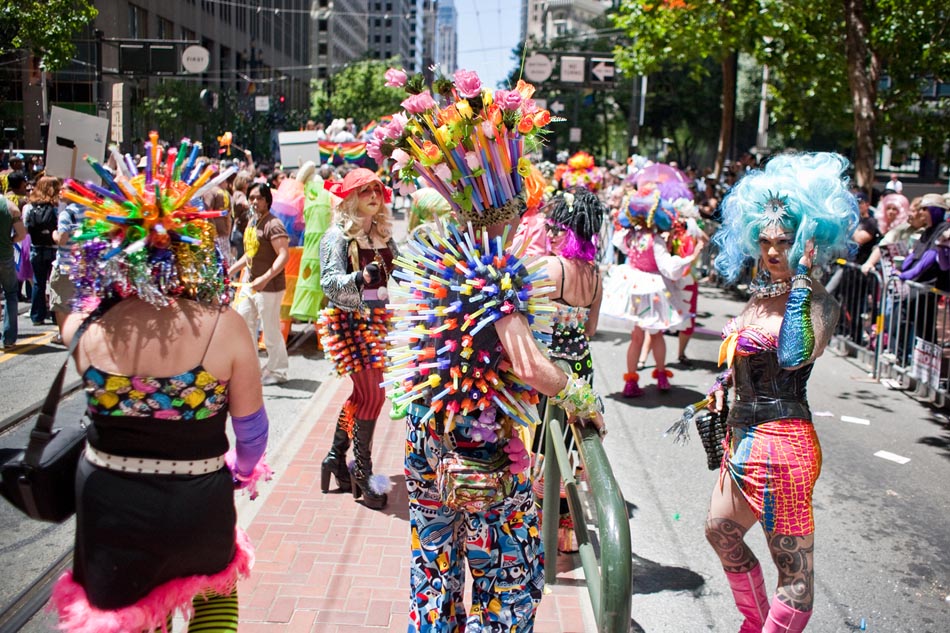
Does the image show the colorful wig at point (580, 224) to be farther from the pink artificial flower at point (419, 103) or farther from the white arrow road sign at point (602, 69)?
the white arrow road sign at point (602, 69)

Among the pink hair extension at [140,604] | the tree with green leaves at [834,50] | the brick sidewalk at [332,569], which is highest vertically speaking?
the tree with green leaves at [834,50]

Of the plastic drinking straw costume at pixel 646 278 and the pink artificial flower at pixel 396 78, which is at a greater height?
the pink artificial flower at pixel 396 78

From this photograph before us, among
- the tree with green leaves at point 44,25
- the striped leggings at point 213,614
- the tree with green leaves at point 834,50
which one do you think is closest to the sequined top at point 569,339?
the striped leggings at point 213,614

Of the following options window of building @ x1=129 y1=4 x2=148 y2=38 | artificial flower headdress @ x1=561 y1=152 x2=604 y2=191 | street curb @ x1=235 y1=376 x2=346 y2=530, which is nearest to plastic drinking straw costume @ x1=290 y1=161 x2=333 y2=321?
street curb @ x1=235 y1=376 x2=346 y2=530

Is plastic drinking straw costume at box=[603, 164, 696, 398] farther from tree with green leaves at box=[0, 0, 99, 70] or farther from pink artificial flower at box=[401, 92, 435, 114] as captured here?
pink artificial flower at box=[401, 92, 435, 114]

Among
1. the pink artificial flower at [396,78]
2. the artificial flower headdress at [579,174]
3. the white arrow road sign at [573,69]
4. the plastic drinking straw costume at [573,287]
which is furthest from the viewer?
the white arrow road sign at [573,69]

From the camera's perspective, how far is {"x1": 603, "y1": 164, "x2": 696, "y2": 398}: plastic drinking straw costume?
8102 mm

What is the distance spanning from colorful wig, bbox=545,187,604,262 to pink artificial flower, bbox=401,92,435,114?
1.89m

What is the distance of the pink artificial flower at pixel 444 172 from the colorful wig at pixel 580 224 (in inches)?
74.7

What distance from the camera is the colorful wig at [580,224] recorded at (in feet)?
15.5

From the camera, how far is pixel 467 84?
9.39 ft

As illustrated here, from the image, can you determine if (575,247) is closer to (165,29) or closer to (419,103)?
(419,103)

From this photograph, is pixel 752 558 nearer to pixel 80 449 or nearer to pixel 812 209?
pixel 812 209

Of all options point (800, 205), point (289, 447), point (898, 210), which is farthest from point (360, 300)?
point (898, 210)
